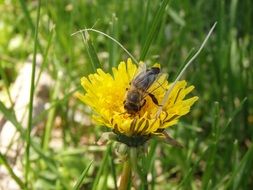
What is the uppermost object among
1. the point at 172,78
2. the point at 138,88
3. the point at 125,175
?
the point at 172,78

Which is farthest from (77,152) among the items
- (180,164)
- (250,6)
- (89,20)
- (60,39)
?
(250,6)

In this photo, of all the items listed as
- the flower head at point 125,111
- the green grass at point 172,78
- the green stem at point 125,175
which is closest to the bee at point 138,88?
the flower head at point 125,111

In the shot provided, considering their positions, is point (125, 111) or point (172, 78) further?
point (172, 78)

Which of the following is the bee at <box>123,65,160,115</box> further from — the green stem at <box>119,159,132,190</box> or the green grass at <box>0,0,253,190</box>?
the green grass at <box>0,0,253,190</box>

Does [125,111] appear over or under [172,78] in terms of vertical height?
under

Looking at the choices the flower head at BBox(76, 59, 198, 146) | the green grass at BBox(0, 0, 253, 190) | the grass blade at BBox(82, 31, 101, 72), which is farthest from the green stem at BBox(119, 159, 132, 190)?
the green grass at BBox(0, 0, 253, 190)

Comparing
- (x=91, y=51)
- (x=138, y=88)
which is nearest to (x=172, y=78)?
(x=91, y=51)

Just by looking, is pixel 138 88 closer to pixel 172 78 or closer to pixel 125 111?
pixel 125 111
